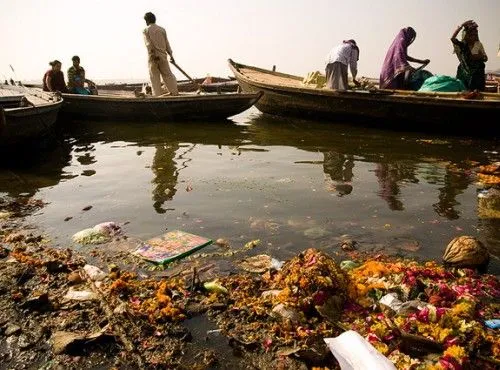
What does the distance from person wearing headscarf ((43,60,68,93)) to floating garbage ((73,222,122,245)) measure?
26.8 ft

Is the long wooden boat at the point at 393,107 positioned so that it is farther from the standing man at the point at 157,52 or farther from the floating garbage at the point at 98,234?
the floating garbage at the point at 98,234

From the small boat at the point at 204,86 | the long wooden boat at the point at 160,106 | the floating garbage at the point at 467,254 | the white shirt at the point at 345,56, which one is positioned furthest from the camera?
the small boat at the point at 204,86

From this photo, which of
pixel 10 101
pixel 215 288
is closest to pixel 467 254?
pixel 215 288

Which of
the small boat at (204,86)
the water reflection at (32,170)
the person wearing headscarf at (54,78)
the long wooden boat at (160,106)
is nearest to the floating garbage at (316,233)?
the water reflection at (32,170)

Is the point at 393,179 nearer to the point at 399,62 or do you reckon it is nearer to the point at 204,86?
the point at 399,62

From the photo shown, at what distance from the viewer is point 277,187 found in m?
5.10

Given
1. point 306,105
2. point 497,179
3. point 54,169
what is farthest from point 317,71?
point 54,169

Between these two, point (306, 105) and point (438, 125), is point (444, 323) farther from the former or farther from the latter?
point (306, 105)

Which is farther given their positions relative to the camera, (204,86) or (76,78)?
(204,86)

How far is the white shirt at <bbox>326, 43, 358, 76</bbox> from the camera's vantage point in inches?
349

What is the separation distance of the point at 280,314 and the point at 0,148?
249 inches

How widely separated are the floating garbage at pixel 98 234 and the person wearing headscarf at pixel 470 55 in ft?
27.0

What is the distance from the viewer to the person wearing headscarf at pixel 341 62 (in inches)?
350

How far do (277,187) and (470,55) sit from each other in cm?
614
